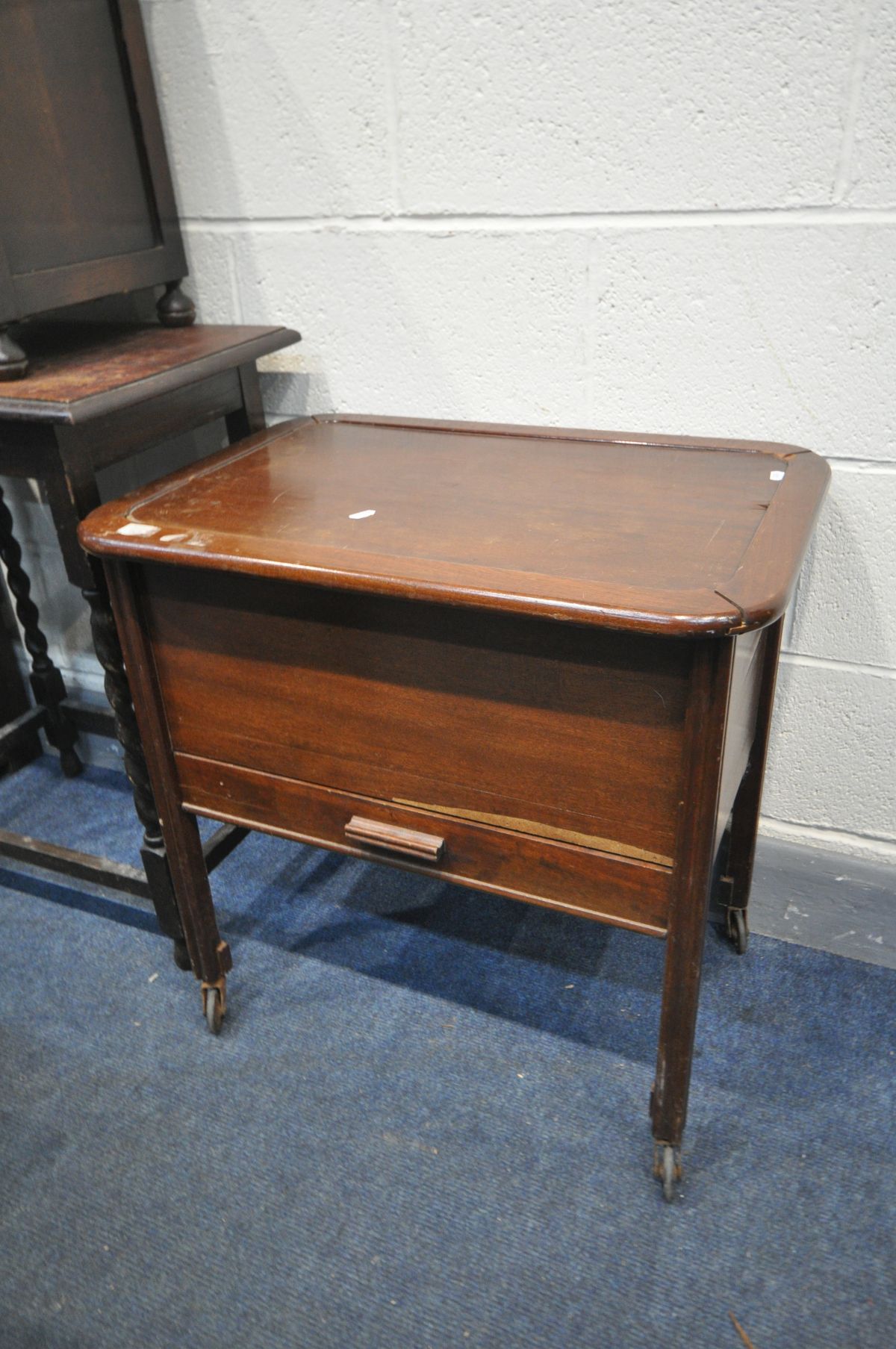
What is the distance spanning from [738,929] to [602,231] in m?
0.92

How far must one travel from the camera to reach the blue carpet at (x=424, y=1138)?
96 centimetres

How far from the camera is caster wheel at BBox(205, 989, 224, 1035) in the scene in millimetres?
1257

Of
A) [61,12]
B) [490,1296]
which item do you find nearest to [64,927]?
[490,1296]

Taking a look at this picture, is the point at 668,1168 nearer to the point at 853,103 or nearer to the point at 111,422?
the point at 111,422

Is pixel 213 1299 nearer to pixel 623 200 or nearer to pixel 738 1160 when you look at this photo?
pixel 738 1160

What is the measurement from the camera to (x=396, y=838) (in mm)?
989

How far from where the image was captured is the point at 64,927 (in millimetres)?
1466

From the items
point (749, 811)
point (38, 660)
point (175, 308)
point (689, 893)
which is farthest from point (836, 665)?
point (38, 660)

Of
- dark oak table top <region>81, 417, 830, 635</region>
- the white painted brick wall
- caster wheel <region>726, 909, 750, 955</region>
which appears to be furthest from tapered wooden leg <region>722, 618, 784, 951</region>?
dark oak table top <region>81, 417, 830, 635</region>

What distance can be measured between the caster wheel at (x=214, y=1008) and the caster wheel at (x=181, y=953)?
0.33 feet

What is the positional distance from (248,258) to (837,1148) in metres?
1.34

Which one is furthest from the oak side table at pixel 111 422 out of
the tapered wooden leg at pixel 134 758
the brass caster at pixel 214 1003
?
the brass caster at pixel 214 1003

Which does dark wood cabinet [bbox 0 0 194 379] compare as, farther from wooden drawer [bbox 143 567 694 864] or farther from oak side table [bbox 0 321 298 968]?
wooden drawer [bbox 143 567 694 864]

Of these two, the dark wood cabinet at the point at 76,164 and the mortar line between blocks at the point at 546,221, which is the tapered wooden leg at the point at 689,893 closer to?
the mortar line between blocks at the point at 546,221
